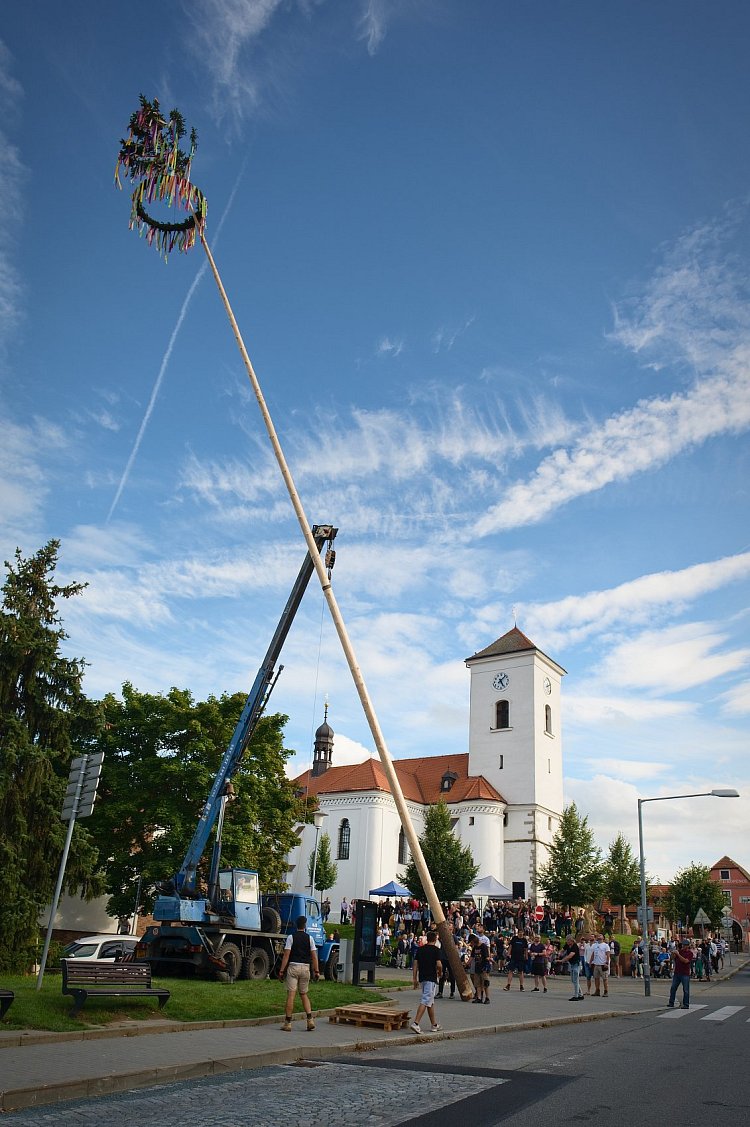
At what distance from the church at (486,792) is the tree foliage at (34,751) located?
39942 millimetres

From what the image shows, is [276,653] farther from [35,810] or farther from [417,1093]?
[417,1093]

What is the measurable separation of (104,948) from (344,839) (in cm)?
4488

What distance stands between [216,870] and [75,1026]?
950 cm

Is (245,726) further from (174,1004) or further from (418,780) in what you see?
(418,780)

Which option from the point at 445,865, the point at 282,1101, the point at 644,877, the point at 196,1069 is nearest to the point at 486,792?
the point at 445,865

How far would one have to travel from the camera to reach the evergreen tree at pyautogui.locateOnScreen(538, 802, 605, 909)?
5362 cm

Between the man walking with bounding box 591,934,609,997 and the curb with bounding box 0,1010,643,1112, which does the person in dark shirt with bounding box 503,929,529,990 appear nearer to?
the man walking with bounding box 591,934,609,997

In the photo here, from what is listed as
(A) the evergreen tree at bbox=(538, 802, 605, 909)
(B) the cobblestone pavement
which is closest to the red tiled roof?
(A) the evergreen tree at bbox=(538, 802, 605, 909)

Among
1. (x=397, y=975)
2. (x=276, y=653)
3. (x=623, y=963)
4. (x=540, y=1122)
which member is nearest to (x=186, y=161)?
(x=276, y=653)

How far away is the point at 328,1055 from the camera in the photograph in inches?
485

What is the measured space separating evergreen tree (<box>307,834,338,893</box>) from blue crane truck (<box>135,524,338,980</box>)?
42.1 m

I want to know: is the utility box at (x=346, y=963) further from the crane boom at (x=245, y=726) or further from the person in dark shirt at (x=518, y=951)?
the person in dark shirt at (x=518, y=951)

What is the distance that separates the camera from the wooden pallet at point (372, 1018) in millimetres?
14703

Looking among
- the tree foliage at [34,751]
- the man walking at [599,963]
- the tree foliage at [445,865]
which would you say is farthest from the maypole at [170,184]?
the tree foliage at [445,865]
